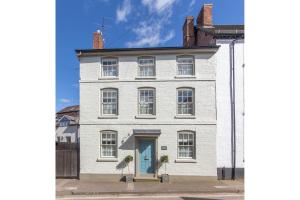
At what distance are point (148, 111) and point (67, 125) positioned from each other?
1373 cm

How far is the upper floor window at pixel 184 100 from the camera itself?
11.5m

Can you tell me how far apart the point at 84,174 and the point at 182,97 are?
684cm

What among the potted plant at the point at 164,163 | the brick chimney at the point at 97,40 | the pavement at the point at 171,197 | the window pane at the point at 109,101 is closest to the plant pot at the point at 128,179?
the potted plant at the point at 164,163

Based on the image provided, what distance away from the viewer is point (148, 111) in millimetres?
11633

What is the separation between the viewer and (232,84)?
11.8 m

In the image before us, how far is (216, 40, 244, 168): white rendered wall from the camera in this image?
11484 mm

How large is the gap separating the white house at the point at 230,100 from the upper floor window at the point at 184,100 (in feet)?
5.00

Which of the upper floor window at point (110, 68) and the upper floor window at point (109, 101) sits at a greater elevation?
the upper floor window at point (110, 68)

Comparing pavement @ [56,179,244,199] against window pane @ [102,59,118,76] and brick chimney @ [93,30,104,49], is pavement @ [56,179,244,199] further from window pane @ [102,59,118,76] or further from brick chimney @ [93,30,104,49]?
brick chimney @ [93,30,104,49]

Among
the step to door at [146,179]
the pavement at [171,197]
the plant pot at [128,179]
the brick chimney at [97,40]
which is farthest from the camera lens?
the brick chimney at [97,40]

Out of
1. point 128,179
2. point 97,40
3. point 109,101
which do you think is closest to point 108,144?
point 128,179

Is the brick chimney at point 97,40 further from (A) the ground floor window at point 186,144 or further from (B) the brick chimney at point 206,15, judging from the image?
(A) the ground floor window at point 186,144
